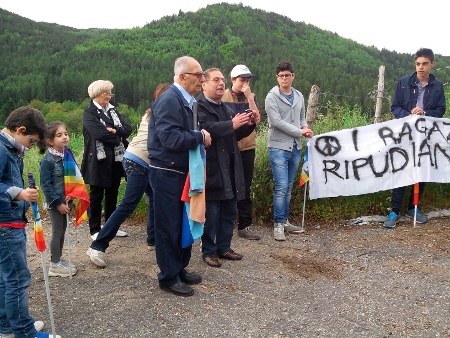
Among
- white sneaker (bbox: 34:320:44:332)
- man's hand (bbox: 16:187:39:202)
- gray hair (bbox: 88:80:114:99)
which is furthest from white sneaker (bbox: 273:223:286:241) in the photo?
man's hand (bbox: 16:187:39:202)

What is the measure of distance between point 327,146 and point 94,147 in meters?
3.11

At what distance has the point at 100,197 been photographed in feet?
17.7

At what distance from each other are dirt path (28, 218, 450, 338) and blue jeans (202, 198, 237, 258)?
21 centimetres

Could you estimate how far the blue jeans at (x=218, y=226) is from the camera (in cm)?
466

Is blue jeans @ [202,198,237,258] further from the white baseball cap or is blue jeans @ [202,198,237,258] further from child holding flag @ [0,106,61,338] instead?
child holding flag @ [0,106,61,338]

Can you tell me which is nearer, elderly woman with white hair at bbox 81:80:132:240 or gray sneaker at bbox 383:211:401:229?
elderly woman with white hair at bbox 81:80:132:240

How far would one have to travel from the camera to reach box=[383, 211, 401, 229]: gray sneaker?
6180mm

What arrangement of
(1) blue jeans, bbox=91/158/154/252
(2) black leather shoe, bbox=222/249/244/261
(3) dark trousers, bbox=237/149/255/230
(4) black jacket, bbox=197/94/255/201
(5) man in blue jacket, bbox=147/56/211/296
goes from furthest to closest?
(3) dark trousers, bbox=237/149/255/230 < (2) black leather shoe, bbox=222/249/244/261 < (1) blue jeans, bbox=91/158/154/252 < (4) black jacket, bbox=197/94/255/201 < (5) man in blue jacket, bbox=147/56/211/296

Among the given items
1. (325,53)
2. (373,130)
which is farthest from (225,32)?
(373,130)

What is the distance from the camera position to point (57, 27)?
429 feet

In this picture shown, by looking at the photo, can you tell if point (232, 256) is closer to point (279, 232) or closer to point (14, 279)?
point (279, 232)

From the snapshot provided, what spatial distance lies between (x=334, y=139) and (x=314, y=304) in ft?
10.0

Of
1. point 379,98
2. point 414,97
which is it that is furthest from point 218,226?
point 379,98

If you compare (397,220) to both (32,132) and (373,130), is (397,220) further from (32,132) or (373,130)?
(32,132)
